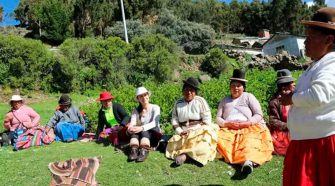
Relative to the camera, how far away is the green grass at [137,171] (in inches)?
223

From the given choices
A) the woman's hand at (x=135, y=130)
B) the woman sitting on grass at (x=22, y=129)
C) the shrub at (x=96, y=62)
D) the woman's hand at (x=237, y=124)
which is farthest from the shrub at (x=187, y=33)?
the woman's hand at (x=237, y=124)

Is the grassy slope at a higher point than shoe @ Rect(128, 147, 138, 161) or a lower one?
lower

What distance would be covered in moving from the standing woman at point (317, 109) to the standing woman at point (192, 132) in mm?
3047

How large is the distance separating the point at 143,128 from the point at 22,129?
316 centimetres

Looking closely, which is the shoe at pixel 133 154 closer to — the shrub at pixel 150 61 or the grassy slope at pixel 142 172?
the grassy slope at pixel 142 172

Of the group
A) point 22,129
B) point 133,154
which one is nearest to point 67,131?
point 22,129

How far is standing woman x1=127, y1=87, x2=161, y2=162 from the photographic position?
21.3 ft

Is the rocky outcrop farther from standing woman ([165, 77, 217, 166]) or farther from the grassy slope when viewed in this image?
the grassy slope

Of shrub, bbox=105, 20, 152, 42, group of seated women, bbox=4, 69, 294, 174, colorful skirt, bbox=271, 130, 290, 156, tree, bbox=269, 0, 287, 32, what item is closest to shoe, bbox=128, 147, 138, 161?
group of seated women, bbox=4, 69, 294, 174

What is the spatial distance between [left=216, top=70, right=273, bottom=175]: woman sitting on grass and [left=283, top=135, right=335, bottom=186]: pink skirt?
8.22 ft

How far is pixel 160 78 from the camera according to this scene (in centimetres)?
2397

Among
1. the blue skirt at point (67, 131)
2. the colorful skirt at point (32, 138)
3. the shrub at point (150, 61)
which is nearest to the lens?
the colorful skirt at point (32, 138)

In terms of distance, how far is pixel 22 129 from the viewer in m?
8.47

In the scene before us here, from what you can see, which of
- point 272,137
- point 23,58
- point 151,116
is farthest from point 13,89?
point 272,137
